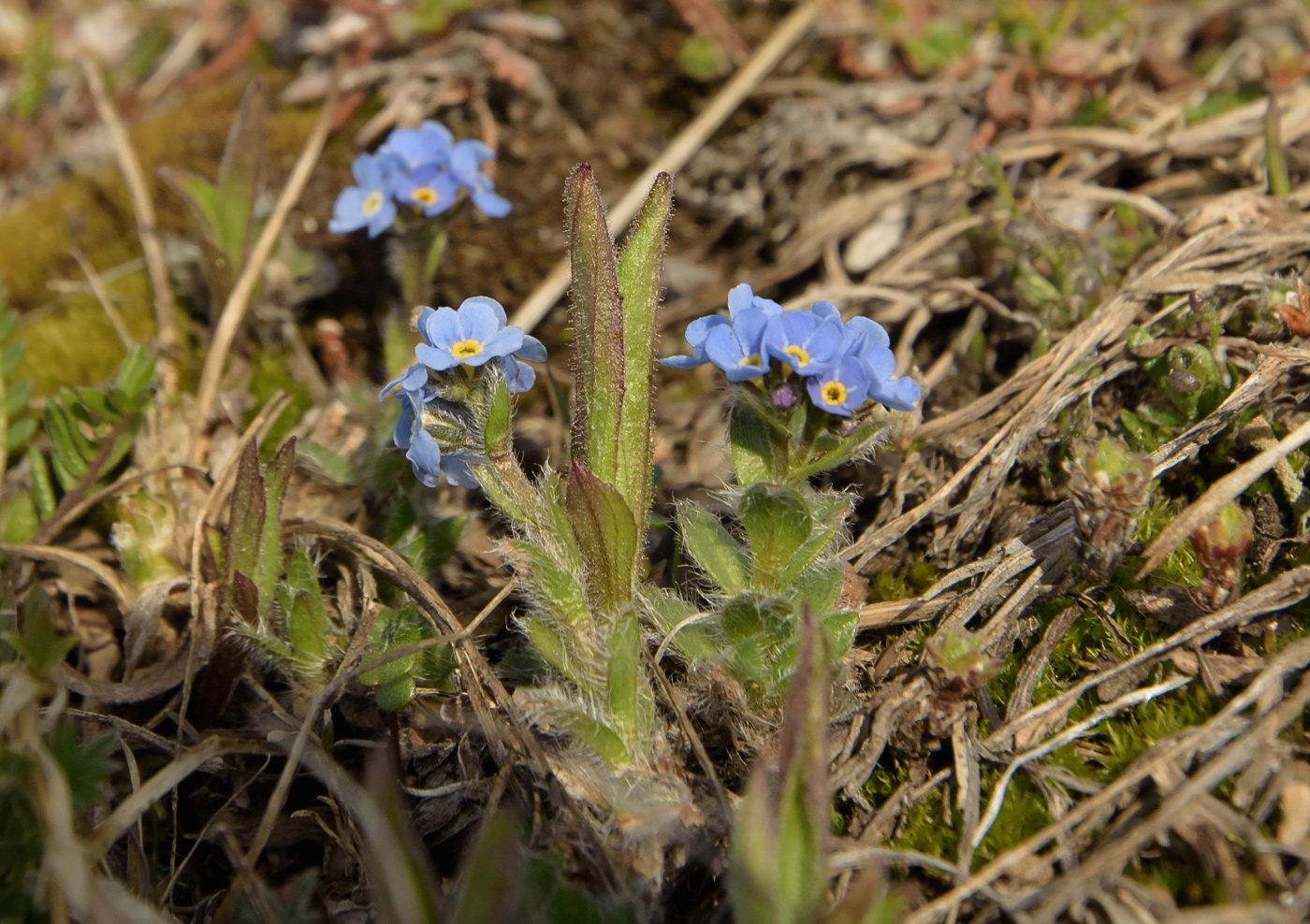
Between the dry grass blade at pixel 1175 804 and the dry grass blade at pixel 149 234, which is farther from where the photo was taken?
the dry grass blade at pixel 149 234

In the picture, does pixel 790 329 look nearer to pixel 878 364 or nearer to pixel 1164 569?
pixel 878 364

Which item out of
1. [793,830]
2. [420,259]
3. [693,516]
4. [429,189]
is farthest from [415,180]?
[793,830]

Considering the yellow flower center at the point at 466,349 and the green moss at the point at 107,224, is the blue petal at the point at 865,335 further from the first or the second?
the green moss at the point at 107,224

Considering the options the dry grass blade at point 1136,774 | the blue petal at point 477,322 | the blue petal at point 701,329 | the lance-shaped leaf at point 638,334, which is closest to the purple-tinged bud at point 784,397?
the blue petal at point 701,329

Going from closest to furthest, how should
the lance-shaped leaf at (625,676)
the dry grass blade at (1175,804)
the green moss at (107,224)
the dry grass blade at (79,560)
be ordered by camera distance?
1. the dry grass blade at (1175,804)
2. the lance-shaped leaf at (625,676)
3. the dry grass blade at (79,560)
4. the green moss at (107,224)

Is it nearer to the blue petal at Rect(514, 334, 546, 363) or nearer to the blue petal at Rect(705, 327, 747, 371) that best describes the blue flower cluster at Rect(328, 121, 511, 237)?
the blue petal at Rect(514, 334, 546, 363)
